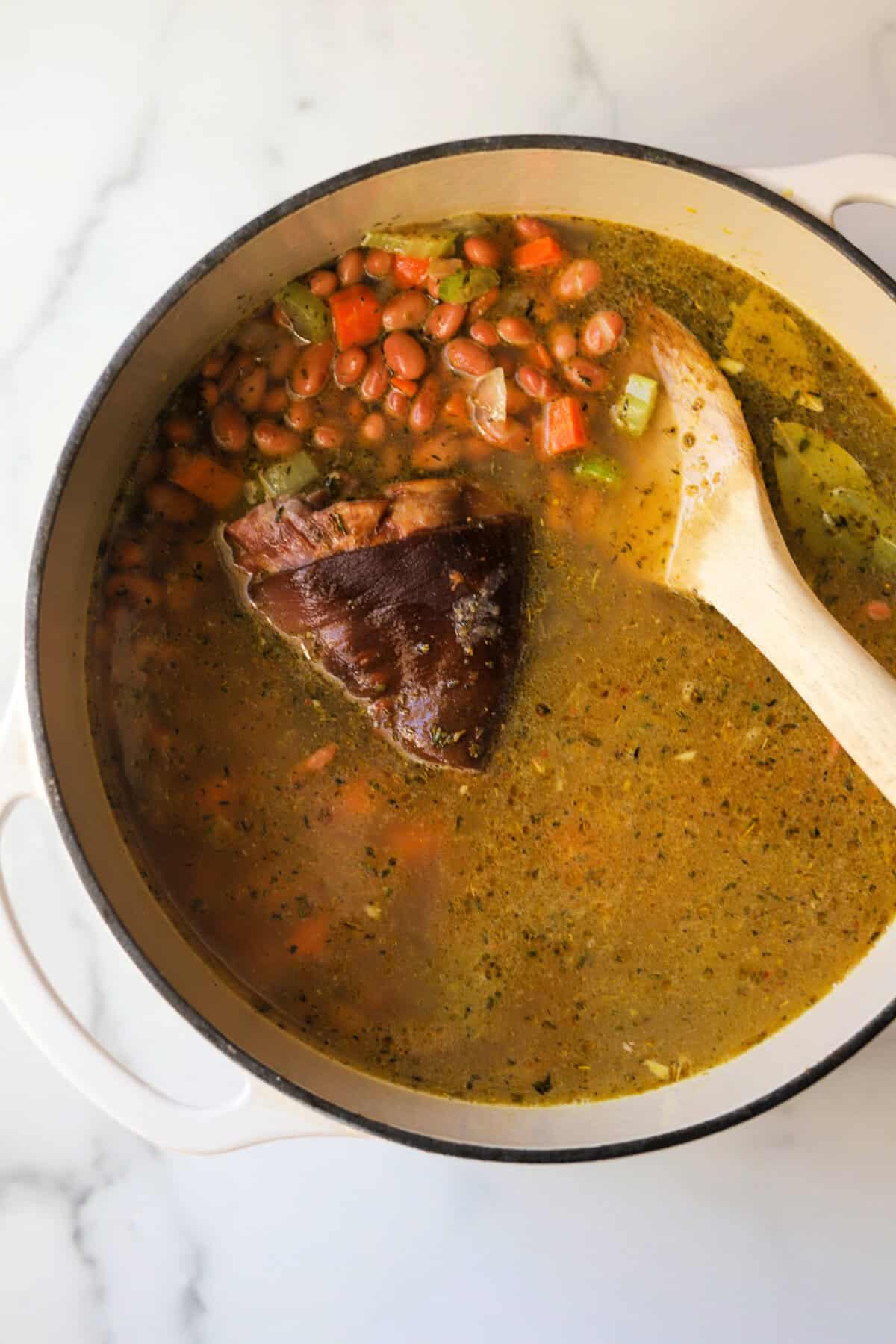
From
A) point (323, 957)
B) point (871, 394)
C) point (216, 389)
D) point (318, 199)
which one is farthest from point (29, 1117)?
point (871, 394)

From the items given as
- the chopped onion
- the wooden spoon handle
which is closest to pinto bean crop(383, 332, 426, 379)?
the chopped onion

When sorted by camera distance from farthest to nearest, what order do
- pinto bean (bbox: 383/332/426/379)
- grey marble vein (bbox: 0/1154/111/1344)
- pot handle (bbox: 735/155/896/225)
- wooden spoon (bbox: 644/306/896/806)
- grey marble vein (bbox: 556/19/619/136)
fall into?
grey marble vein (bbox: 0/1154/111/1344), grey marble vein (bbox: 556/19/619/136), pinto bean (bbox: 383/332/426/379), wooden spoon (bbox: 644/306/896/806), pot handle (bbox: 735/155/896/225)

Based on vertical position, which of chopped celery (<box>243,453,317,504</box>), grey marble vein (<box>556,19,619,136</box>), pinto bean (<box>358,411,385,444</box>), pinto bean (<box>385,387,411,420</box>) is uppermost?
grey marble vein (<box>556,19,619,136</box>)

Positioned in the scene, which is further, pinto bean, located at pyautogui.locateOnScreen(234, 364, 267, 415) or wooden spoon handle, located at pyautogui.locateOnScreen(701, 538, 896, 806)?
pinto bean, located at pyautogui.locateOnScreen(234, 364, 267, 415)

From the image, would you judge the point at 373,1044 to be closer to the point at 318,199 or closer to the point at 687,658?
the point at 687,658

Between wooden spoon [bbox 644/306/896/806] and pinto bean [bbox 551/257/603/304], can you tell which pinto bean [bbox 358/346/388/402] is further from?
wooden spoon [bbox 644/306/896/806]

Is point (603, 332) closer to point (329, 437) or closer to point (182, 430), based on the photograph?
point (329, 437)

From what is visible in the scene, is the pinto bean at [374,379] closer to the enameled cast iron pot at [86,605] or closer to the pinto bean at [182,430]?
the enameled cast iron pot at [86,605]

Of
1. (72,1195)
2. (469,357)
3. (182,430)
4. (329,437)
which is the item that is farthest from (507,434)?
(72,1195)
